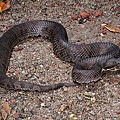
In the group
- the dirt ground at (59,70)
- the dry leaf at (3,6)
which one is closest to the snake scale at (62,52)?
the dirt ground at (59,70)

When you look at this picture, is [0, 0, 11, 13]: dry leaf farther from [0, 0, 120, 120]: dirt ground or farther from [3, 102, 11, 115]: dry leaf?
[3, 102, 11, 115]: dry leaf

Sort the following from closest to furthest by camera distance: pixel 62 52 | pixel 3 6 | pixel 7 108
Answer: pixel 7 108, pixel 62 52, pixel 3 6

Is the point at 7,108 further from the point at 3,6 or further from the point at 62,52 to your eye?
the point at 3,6

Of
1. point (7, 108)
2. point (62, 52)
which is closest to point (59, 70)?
point (62, 52)

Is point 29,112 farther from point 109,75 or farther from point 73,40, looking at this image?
point 73,40

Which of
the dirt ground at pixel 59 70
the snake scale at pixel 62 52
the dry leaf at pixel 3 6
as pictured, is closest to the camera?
the dirt ground at pixel 59 70

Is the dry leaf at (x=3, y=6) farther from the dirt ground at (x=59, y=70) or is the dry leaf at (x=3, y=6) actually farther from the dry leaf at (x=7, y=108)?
the dry leaf at (x=7, y=108)
